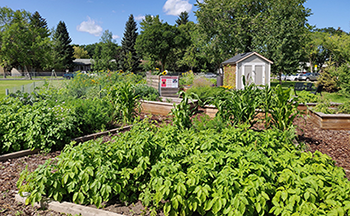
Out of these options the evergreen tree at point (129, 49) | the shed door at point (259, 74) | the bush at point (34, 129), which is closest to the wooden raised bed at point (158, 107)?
the bush at point (34, 129)

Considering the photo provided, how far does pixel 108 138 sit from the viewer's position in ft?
18.1

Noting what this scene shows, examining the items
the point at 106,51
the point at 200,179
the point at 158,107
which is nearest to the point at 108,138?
the point at 158,107

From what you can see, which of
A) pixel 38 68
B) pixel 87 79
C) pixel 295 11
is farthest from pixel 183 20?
pixel 87 79

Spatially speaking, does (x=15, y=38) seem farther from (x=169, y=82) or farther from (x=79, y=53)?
(x=169, y=82)

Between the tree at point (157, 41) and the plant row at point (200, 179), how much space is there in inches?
1963

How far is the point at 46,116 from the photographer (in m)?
4.67

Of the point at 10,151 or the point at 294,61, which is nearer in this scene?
the point at 10,151

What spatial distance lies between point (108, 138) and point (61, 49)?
60946 mm

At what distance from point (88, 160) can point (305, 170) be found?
2.43 metres

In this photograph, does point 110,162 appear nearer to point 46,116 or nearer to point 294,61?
point 46,116

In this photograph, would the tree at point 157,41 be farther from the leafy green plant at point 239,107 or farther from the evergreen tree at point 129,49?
the leafy green plant at point 239,107

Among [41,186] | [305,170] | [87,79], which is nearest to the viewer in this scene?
[305,170]

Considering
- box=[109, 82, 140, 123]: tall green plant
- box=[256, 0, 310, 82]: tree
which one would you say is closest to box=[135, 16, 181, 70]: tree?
box=[256, 0, 310, 82]: tree

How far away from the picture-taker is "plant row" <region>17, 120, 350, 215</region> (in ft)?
7.57
